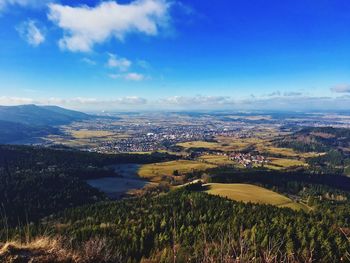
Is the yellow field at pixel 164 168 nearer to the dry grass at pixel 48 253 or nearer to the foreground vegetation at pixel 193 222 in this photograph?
the foreground vegetation at pixel 193 222

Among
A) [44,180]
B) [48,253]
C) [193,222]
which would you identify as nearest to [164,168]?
[44,180]

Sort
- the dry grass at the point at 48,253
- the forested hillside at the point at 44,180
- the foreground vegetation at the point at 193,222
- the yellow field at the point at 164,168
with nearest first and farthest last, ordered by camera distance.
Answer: the dry grass at the point at 48,253 < the foreground vegetation at the point at 193,222 < the forested hillside at the point at 44,180 < the yellow field at the point at 164,168

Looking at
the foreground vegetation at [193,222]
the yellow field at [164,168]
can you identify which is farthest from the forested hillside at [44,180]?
the yellow field at [164,168]

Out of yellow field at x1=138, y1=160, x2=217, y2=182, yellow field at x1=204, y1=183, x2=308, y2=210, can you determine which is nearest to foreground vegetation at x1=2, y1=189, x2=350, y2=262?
yellow field at x1=204, y1=183, x2=308, y2=210

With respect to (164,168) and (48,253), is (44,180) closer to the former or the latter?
(164,168)

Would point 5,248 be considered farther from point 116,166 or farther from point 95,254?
point 116,166

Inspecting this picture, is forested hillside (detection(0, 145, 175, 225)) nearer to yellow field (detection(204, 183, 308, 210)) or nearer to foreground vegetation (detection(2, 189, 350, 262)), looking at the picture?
foreground vegetation (detection(2, 189, 350, 262))

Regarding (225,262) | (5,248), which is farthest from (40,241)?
(225,262)
